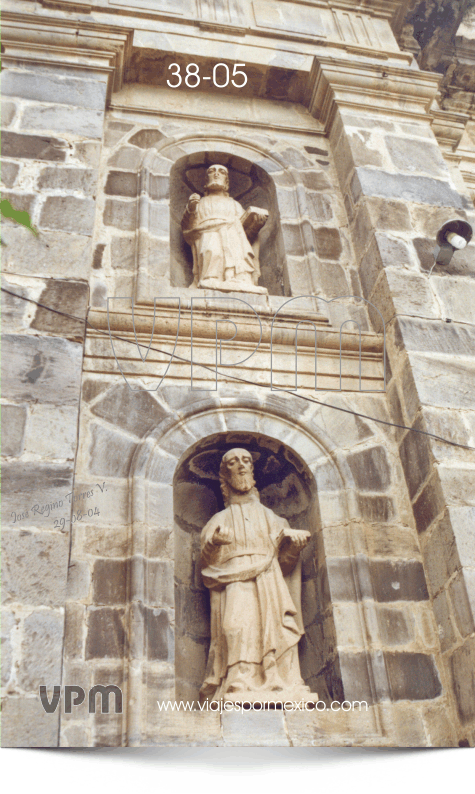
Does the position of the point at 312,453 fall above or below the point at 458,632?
above

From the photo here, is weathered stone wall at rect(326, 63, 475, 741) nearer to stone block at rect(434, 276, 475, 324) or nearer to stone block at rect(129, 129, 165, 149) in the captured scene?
stone block at rect(434, 276, 475, 324)

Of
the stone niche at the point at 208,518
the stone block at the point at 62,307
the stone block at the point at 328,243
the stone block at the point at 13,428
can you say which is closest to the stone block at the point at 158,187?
the stone block at the point at 328,243

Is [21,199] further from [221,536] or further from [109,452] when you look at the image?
[221,536]

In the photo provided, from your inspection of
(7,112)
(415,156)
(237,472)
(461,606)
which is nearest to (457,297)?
(415,156)

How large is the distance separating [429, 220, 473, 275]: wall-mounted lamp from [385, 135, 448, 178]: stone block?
1173 millimetres

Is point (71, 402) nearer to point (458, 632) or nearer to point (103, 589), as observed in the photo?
point (103, 589)

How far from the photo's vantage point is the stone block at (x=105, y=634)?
168 inches

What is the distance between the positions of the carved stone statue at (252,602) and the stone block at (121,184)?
2852mm

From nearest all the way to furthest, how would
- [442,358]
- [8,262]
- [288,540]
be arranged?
[288,540]
[8,262]
[442,358]

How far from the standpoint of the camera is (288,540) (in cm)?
483

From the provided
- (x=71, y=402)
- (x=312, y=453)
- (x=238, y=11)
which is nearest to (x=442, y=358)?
(x=312, y=453)

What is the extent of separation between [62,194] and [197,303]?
4.28 ft

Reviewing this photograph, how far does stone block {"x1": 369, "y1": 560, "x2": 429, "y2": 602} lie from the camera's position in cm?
485

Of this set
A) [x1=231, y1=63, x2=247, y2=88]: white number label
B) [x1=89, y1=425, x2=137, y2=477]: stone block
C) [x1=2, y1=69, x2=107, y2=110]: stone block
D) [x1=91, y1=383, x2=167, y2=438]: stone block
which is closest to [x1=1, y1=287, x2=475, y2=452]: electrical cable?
[x1=91, y1=383, x2=167, y2=438]: stone block
